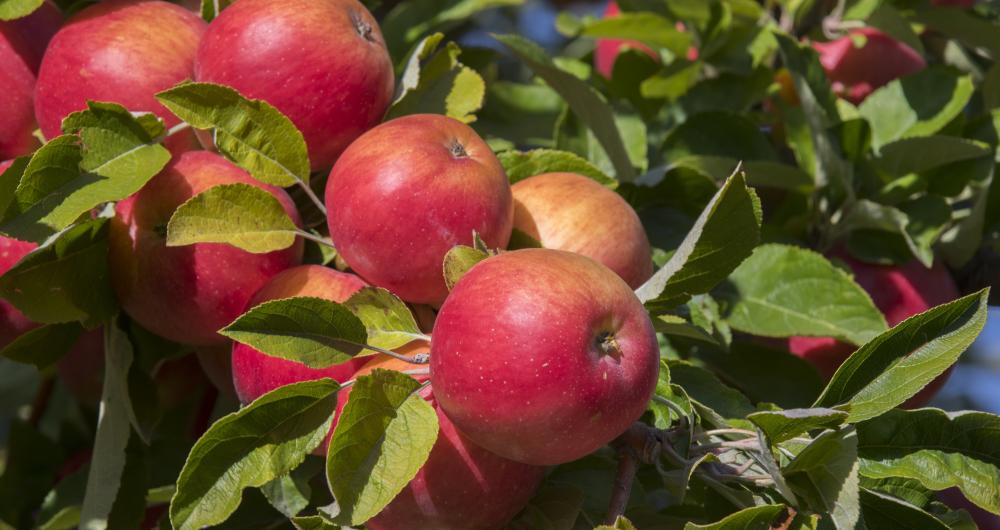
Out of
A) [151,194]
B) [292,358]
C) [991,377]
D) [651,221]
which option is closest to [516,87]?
[651,221]

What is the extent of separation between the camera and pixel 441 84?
1.19m

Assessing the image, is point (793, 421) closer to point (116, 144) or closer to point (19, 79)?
point (116, 144)

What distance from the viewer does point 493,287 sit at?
0.82m

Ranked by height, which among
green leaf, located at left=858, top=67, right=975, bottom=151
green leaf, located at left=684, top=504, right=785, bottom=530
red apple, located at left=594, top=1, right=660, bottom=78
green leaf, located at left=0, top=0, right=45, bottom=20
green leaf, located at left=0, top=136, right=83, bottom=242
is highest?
green leaf, located at left=0, top=0, right=45, bottom=20

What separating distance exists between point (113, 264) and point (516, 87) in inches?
29.2

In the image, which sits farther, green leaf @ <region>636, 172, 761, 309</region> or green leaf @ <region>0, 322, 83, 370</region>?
green leaf @ <region>0, 322, 83, 370</region>

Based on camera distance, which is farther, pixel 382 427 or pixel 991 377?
pixel 991 377

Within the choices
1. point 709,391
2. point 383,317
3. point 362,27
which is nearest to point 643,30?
point 362,27

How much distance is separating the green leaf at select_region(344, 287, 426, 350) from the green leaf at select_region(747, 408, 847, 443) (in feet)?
0.90

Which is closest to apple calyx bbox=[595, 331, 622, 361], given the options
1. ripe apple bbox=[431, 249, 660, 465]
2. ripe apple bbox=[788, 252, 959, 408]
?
ripe apple bbox=[431, 249, 660, 465]

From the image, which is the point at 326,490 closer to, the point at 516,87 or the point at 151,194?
the point at 151,194

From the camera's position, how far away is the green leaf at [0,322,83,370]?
42.6 inches

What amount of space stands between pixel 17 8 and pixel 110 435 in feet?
1.37

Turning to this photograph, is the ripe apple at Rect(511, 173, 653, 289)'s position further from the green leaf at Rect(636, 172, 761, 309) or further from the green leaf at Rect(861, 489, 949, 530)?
the green leaf at Rect(861, 489, 949, 530)
